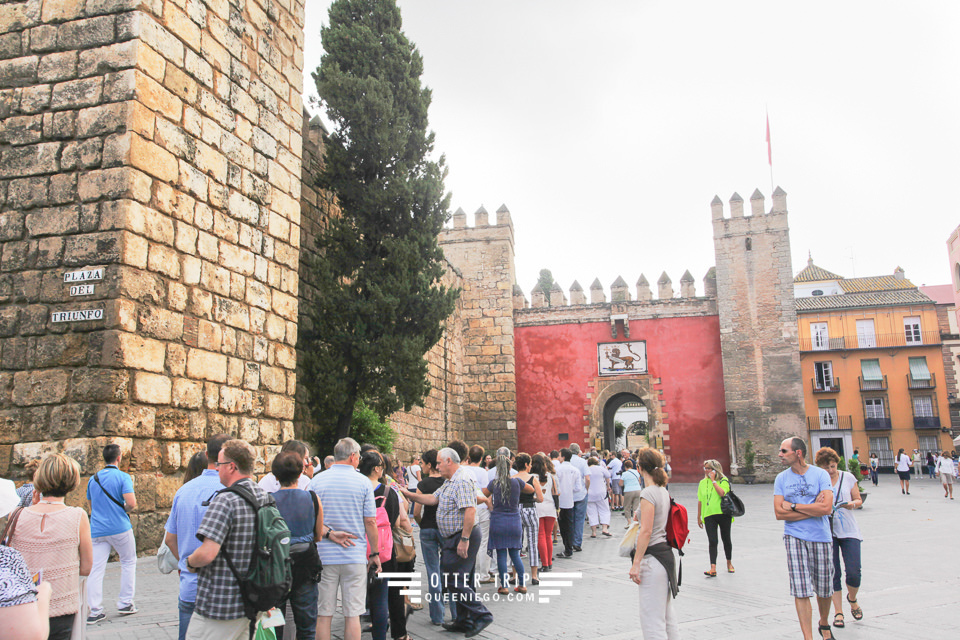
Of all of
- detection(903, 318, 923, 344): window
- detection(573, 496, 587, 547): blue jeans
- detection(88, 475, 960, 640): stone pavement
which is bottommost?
detection(88, 475, 960, 640): stone pavement

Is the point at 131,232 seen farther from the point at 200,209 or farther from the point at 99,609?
the point at 99,609

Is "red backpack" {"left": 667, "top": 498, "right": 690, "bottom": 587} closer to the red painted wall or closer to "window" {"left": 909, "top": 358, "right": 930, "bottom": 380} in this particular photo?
the red painted wall

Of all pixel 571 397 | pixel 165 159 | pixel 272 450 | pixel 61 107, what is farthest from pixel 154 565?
pixel 571 397

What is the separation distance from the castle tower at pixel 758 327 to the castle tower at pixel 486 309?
6167mm

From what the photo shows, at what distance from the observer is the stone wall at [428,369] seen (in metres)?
9.77

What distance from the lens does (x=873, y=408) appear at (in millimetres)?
29656

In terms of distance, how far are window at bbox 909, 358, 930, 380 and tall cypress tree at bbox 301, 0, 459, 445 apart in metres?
25.7

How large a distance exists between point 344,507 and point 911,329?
32754 mm

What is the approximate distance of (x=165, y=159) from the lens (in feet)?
19.6

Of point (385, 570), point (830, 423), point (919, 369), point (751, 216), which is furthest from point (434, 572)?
point (919, 369)

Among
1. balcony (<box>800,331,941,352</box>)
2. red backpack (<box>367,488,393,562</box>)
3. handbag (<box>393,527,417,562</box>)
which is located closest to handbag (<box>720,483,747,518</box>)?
handbag (<box>393,527,417,562</box>)

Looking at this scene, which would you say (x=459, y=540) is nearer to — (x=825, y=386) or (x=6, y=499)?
(x=6, y=499)

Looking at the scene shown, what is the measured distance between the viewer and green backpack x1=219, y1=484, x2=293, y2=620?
2.79 meters

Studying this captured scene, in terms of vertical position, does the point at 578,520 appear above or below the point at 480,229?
below
